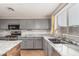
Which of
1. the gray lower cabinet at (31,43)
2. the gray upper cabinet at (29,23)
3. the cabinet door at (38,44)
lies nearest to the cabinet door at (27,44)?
the gray lower cabinet at (31,43)

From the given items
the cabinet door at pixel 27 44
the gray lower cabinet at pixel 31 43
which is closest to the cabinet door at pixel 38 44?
the gray lower cabinet at pixel 31 43

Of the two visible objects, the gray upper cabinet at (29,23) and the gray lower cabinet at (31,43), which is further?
the gray upper cabinet at (29,23)

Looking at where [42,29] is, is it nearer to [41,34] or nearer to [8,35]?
[41,34]

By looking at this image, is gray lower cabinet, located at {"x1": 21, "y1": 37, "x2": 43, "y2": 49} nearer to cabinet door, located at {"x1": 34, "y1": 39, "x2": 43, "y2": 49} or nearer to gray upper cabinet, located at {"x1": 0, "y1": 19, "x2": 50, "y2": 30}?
cabinet door, located at {"x1": 34, "y1": 39, "x2": 43, "y2": 49}

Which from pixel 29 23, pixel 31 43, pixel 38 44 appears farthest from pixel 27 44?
pixel 29 23

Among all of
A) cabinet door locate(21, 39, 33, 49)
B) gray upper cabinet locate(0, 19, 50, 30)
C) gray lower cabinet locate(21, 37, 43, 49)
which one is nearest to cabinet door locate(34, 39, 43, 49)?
gray lower cabinet locate(21, 37, 43, 49)

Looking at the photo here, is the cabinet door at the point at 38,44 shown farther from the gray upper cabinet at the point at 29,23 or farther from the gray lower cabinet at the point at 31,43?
the gray upper cabinet at the point at 29,23

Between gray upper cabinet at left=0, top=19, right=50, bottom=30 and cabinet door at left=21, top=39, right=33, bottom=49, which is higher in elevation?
gray upper cabinet at left=0, top=19, right=50, bottom=30

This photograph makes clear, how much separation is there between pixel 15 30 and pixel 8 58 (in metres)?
6.52

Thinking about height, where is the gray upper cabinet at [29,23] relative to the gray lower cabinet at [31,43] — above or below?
above

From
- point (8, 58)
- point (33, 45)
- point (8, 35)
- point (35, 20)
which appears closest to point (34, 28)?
point (35, 20)

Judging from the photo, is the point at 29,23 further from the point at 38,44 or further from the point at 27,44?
the point at 38,44

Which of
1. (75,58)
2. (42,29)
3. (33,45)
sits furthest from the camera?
(42,29)

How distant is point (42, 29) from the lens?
773 cm
